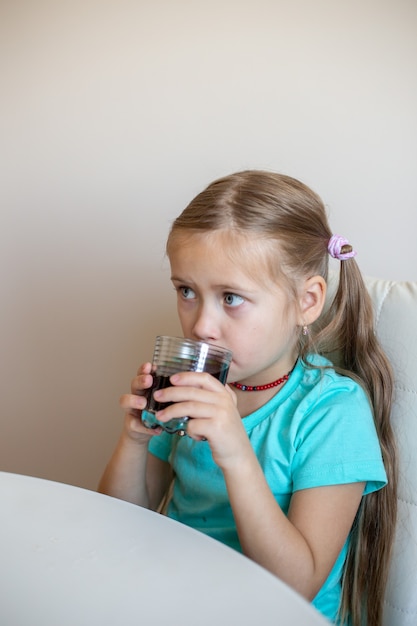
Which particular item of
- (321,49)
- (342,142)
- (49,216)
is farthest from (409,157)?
(49,216)

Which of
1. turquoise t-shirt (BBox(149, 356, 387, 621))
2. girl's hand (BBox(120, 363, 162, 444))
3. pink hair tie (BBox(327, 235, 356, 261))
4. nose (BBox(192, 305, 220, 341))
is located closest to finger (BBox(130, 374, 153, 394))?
girl's hand (BBox(120, 363, 162, 444))

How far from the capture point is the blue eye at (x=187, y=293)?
108cm

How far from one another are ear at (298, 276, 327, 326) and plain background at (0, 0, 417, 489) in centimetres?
35

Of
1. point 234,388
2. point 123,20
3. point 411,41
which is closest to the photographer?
point 234,388

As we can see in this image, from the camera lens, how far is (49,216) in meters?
1.78

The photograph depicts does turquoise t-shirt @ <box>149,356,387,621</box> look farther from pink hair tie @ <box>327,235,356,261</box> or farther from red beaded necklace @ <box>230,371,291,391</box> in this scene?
pink hair tie @ <box>327,235,356,261</box>

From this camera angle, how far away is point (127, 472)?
3.67ft

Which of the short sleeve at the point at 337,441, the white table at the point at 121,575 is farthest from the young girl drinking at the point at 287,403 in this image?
the white table at the point at 121,575

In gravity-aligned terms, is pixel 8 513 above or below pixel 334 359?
below

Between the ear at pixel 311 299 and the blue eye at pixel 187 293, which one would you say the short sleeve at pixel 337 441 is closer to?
the ear at pixel 311 299

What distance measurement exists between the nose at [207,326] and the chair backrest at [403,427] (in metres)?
0.29

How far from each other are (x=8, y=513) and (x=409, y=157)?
40.3 inches

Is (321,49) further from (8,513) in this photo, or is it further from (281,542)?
(8,513)

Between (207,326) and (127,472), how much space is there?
0.29 m
